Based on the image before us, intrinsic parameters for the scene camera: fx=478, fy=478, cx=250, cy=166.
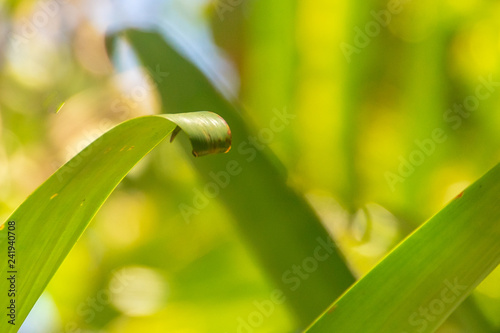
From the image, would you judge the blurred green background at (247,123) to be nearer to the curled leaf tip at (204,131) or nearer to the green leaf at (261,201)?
the green leaf at (261,201)

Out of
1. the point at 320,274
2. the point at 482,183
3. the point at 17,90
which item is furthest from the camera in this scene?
the point at 17,90

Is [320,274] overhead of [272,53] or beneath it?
beneath

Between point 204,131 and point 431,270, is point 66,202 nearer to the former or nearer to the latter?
point 204,131

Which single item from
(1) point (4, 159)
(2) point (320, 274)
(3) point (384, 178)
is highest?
(1) point (4, 159)

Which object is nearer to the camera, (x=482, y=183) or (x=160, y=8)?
(x=482, y=183)

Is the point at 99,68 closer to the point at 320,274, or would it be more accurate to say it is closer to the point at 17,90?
the point at 17,90

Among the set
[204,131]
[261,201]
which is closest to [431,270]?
[204,131]

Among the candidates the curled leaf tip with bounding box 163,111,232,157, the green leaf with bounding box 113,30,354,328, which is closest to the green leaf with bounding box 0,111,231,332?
the curled leaf tip with bounding box 163,111,232,157

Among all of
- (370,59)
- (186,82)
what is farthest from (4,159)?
(370,59)

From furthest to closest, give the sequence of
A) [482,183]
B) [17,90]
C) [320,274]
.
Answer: [17,90] < [320,274] < [482,183]

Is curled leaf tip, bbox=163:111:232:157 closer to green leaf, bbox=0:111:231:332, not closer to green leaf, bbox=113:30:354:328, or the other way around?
green leaf, bbox=0:111:231:332
